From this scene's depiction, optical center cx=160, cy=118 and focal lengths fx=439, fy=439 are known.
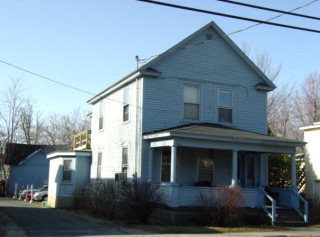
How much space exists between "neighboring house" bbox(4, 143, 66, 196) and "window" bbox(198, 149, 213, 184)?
2931 cm

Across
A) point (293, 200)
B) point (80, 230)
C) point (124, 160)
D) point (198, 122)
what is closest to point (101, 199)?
point (124, 160)

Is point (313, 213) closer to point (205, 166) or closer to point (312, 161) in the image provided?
point (205, 166)

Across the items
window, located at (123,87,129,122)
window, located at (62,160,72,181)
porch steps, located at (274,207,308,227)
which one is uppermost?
window, located at (123,87,129,122)

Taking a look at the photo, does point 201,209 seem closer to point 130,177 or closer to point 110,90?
point 130,177

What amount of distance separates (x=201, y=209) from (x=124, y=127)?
686 cm

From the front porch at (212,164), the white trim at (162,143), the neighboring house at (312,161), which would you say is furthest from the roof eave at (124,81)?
the neighboring house at (312,161)

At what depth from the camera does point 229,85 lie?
2334 cm

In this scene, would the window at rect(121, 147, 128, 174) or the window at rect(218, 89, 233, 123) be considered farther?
the window at rect(218, 89, 233, 123)

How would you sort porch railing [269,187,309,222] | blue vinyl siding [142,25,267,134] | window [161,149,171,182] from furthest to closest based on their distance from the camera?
blue vinyl siding [142,25,267,134], window [161,149,171,182], porch railing [269,187,309,222]

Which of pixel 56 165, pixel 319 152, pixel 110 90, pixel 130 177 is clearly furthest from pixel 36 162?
pixel 319 152

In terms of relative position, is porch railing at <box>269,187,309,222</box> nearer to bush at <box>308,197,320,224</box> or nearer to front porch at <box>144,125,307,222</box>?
front porch at <box>144,125,307,222</box>

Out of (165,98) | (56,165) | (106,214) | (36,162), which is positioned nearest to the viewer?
(106,214)

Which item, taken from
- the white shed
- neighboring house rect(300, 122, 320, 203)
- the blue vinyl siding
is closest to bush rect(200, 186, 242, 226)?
the blue vinyl siding

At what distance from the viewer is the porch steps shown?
62.4 ft
